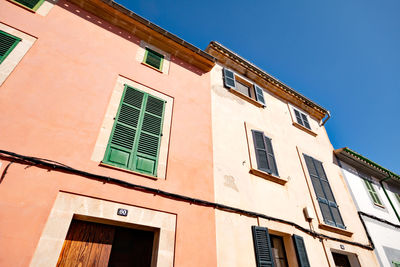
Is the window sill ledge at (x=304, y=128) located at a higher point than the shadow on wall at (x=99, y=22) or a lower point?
lower

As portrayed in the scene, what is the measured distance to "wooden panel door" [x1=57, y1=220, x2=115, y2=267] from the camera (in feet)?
11.6

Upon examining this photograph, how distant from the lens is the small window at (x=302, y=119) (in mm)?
10027

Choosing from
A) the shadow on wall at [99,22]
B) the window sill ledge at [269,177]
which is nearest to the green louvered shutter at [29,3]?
the shadow on wall at [99,22]

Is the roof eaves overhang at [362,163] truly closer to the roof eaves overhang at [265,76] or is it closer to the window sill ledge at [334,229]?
the roof eaves overhang at [265,76]

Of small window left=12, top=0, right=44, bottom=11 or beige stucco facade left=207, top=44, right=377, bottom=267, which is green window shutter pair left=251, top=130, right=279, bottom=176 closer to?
beige stucco facade left=207, top=44, right=377, bottom=267

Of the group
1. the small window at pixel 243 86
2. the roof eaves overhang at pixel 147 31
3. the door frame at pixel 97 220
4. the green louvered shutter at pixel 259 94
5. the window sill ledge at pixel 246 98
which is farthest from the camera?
the green louvered shutter at pixel 259 94

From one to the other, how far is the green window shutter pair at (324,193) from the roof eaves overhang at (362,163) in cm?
205

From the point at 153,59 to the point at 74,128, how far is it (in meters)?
3.43

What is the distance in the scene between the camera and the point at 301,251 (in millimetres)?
5637

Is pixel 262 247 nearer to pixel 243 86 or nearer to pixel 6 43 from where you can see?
pixel 243 86

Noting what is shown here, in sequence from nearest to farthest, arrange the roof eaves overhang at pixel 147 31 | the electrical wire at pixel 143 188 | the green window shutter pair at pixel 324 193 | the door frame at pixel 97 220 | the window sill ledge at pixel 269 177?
1. the door frame at pixel 97 220
2. the electrical wire at pixel 143 188
3. the window sill ledge at pixel 269 177
4. the roof eaves overhang at pixel 147 31
5. the green window shutter pair at pixel 324 193

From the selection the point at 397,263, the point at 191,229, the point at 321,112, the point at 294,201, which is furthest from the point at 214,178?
the point at 321,112

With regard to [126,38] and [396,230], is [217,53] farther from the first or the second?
[396,230]

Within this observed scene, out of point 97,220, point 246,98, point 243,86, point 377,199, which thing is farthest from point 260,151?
point 377,199
